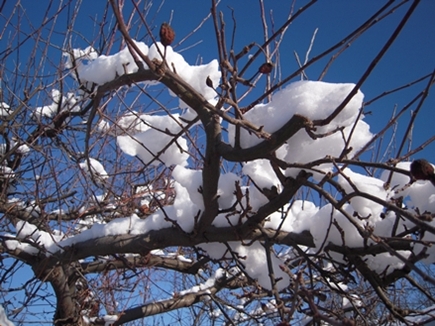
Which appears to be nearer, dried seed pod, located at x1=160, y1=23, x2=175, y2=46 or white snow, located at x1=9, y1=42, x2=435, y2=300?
dried seed pod, located at x1=160, y1=23, x2=175, y2=46

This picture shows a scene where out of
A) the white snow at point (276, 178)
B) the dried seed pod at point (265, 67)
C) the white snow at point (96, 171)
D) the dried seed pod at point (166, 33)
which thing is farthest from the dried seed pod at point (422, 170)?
the white snow at point (96, 171)

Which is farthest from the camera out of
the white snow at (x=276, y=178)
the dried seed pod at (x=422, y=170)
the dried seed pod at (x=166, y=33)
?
the white snow at (x=276, y=178)

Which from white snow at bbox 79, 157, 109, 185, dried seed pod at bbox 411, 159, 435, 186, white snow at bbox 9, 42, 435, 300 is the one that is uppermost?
white snow at bbox 79, 157, 109, 185

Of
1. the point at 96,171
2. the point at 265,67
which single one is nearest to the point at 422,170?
the point at 265,67

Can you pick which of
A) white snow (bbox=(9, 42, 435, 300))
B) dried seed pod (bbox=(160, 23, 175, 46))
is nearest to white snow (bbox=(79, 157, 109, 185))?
white snow (bbox=(9, 42, 435, 300))

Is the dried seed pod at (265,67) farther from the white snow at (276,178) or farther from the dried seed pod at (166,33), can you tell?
the dried seed pod at (166,33)

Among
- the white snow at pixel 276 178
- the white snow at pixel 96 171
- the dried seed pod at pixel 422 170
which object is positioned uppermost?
the white snow at pixel 96 171

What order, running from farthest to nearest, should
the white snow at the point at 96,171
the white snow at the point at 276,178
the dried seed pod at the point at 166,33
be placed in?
1. the white snow at the point at 96,171
2. the white snow at the point at 276,178
3. the dried seed pod at the point at 166,33

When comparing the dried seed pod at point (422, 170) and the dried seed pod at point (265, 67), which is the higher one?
the dried seed pod at point (265, 67)

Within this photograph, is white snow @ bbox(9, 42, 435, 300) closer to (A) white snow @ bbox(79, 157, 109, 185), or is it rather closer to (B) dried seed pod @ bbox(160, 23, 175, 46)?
(B) dried seed pod @ bbox(160, 23, 175, 46)

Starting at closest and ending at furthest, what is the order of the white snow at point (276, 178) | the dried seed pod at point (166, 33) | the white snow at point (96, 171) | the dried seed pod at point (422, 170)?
the dried seed pod at point (422, 170) < the dried seed pod at point (166, 33) < the white snow at point (276, 178) < the white snow at point (96, 171)

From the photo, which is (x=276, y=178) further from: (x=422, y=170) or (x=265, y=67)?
(x=422, y=170)

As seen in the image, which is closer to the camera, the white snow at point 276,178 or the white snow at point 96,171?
the white snow at point 276,178

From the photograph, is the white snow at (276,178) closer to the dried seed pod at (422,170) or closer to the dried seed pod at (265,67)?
the dried seed pod at (265,67)
